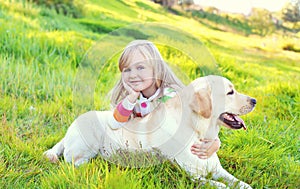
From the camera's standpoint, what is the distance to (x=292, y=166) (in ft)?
9.21

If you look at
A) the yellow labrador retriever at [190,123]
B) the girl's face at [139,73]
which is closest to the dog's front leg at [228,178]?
the yellow labrador retriever at [190,123]

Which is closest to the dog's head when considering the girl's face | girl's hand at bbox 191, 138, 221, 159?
girl's hand at bbox 191, 138, 221, 159

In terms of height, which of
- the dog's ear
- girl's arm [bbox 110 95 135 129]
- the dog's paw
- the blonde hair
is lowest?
the dog's paw

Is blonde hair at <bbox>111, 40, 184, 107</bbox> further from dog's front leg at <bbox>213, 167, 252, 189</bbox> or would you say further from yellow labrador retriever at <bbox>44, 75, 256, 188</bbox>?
dog's front leg at <bbox>213, 167, 252, 189</bbox>

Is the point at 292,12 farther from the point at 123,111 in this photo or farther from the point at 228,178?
the point at 123,111

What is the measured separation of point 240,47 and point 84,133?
6759 millimetres

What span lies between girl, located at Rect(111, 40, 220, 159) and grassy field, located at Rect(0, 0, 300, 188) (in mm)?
190

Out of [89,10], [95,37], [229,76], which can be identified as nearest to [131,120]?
[229,76]

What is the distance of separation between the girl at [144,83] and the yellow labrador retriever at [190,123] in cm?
5

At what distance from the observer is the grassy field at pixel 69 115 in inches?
97.7

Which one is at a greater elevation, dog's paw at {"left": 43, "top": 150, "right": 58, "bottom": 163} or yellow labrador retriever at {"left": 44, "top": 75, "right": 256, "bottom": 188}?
yellow labrador retriever at {"left": 44, "top": 75, "right": 256, "bottom": 188}

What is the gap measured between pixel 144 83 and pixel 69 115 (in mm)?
1428

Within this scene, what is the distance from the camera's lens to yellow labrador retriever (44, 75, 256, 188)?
2318mm

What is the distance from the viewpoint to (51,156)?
9.23 feet
